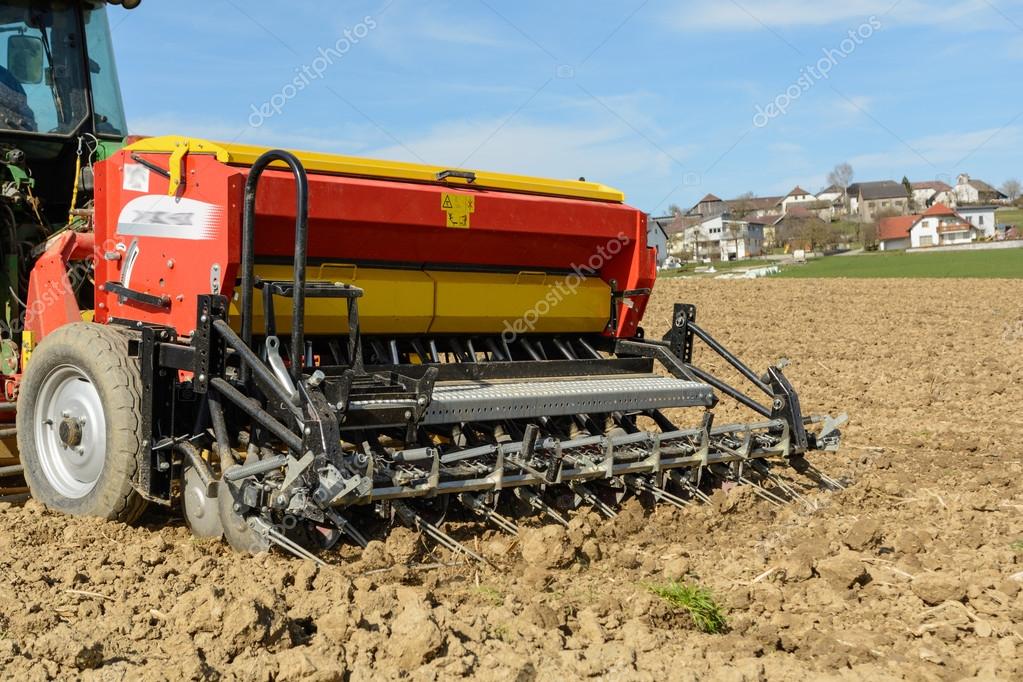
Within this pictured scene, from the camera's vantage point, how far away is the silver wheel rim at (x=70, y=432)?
15.5 feet

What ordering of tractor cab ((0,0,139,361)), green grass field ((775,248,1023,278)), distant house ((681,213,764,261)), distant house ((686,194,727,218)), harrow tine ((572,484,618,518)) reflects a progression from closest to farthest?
1. harrow tine ((572,484,618,518))
2. tractor cab ((0,0,139,361))
3. green grass field ((775,248,1023,278))
4. distant house ((681,213,764,261))
5. distant house ((686,194,727,218))

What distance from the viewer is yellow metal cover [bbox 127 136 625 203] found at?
4598 mm

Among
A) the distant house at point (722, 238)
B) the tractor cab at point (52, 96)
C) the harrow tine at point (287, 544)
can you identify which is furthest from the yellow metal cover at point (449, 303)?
the distant house at point (722, 238)

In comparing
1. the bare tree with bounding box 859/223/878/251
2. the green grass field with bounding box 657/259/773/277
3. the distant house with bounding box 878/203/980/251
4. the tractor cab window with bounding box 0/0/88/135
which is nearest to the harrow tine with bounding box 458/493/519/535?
the tractor cab window with bounding box 0/0/88/135

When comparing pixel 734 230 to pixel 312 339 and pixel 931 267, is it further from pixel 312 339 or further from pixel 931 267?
pixel 312 339

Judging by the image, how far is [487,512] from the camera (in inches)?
185

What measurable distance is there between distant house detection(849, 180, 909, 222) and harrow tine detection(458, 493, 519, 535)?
110 m

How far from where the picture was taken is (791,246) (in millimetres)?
78688

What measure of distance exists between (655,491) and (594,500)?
1.15 ft

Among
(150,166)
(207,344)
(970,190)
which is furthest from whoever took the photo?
(970,190)

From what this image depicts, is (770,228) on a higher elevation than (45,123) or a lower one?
higher

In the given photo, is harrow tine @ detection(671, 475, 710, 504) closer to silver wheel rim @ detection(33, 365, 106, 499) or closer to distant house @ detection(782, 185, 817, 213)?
silver wheel rim @ detection(33, 365, 106, 499)

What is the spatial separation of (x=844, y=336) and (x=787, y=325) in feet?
5.47

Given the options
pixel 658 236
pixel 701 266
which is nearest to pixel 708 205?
pixel 701 266
